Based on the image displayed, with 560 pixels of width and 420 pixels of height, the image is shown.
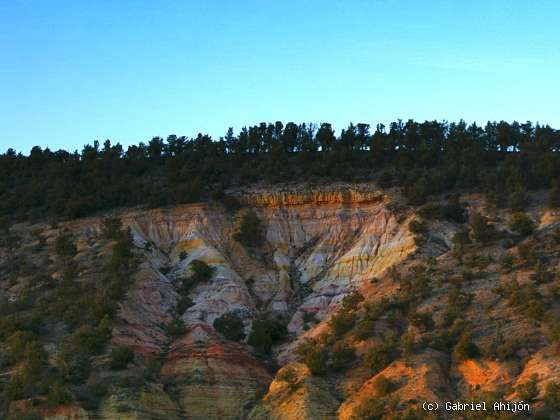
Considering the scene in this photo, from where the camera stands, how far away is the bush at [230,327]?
6066cm

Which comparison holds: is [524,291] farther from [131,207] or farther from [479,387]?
[131,207]

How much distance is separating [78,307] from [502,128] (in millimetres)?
34879

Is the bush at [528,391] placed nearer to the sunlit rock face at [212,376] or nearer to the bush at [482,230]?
the sunlit rock face at [212,376]

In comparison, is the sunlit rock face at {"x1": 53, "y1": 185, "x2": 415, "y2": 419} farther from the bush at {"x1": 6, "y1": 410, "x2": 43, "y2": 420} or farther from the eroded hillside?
the bush at {"x1": 6, "y1": 410, "x2": 43, "y2": 420}

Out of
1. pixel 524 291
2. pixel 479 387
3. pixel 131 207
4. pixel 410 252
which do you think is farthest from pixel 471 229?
pixel 131 207

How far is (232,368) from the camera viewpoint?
56688mm

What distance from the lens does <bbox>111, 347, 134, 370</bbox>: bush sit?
55219 mm

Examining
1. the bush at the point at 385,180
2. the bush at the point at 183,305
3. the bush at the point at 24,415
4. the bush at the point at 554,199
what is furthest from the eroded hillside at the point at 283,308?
the bush at the point at 385,180

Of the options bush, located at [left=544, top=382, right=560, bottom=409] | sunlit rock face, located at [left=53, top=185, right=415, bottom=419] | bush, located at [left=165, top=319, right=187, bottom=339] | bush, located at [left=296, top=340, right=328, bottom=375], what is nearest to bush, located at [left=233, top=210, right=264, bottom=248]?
sunlit rock face, located at [left=53, top=185, right=415, bottom=419]

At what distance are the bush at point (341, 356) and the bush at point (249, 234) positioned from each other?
56.0ft

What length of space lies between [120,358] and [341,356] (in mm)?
11207

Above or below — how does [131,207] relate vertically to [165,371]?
above

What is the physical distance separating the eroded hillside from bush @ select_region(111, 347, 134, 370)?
76 millimetres

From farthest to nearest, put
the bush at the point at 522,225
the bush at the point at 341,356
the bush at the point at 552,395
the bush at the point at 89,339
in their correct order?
the bush at the point at 522,225, the bush at the point at 89,339, the bush at the point at 341,356, the bush at the point at 552,395
